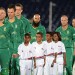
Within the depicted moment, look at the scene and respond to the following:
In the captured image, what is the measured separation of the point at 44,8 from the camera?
2619 centimetres

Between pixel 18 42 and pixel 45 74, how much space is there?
4.05 feet

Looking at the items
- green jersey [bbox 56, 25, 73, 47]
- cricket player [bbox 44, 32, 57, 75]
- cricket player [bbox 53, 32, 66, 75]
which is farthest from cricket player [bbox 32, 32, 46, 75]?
green jersey [bbox 56, 25, 73, 47]

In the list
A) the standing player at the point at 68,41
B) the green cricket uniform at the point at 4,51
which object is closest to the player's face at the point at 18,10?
the green cricket uniform at the point at 4,51

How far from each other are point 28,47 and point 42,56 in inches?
19.5

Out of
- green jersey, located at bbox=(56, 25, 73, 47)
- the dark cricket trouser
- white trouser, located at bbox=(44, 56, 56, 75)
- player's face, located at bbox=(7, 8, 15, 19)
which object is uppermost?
player's face, located at bbox=(7, 8, 15, 19)

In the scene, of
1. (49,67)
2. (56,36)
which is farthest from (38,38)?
(49,67)

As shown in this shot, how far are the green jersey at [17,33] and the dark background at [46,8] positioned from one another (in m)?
8.16

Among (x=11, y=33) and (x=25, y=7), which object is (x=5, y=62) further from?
(x=25, y=7)

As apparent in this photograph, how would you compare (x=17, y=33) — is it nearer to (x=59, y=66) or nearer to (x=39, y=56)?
(x=39, y=56)

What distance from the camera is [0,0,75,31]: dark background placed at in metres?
25.6

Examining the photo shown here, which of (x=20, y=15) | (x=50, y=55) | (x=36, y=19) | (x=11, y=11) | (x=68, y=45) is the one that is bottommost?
(x=50, y=55)

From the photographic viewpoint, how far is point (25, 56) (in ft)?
54.4

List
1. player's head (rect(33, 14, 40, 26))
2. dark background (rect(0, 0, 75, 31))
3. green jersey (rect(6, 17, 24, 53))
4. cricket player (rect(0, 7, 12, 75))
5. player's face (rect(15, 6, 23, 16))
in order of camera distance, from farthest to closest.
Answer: dark background (rect(0, 0, 75, 31))
player's head (rect(33, 14, 40, 26))
player's face (rect(15, 6, 23, 16))
green jersey (rect(6, 17, 24, 53))
cricket player (rect(0, 7, 12, 75))

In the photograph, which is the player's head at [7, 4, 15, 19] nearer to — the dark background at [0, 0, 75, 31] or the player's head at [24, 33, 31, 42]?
the player's head at [24, 33, 31, 42]
